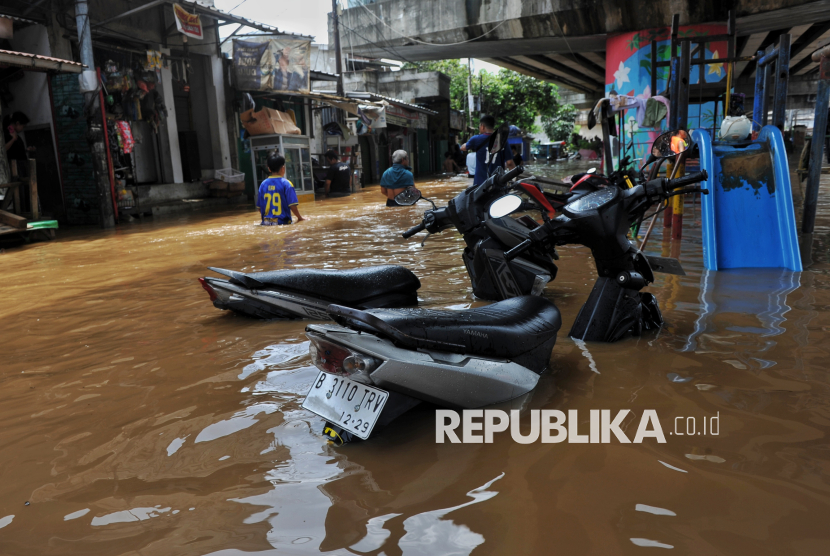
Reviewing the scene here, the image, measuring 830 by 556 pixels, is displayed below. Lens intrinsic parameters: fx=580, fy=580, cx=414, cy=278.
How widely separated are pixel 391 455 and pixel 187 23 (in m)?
14.9

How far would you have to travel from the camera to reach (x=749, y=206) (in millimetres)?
6027

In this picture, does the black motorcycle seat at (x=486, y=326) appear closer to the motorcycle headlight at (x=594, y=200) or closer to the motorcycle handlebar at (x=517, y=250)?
the motorcycle handlebar at (x=517, y=250)

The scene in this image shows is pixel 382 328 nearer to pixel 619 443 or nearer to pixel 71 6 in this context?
pixel 619 443

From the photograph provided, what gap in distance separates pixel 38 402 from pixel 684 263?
553 centimetres

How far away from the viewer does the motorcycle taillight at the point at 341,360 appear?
207 cm

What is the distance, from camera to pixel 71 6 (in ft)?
39.0

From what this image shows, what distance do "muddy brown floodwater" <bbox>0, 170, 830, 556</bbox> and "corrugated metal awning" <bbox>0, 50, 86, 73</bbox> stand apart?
687 centimetres

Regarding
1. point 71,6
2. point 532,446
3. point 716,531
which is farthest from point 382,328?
point 71,6

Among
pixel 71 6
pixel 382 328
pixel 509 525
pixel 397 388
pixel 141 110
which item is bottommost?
pixel 509 525

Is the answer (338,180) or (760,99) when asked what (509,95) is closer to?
(338,180)

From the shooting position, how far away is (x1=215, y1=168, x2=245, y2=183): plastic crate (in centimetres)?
1642

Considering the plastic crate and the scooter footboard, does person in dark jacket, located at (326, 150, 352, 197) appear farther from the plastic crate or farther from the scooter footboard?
the scooter footboard

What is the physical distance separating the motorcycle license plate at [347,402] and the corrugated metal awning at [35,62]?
9503 millimetres

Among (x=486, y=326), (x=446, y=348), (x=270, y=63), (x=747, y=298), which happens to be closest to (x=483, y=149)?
(x=747, y=298)
